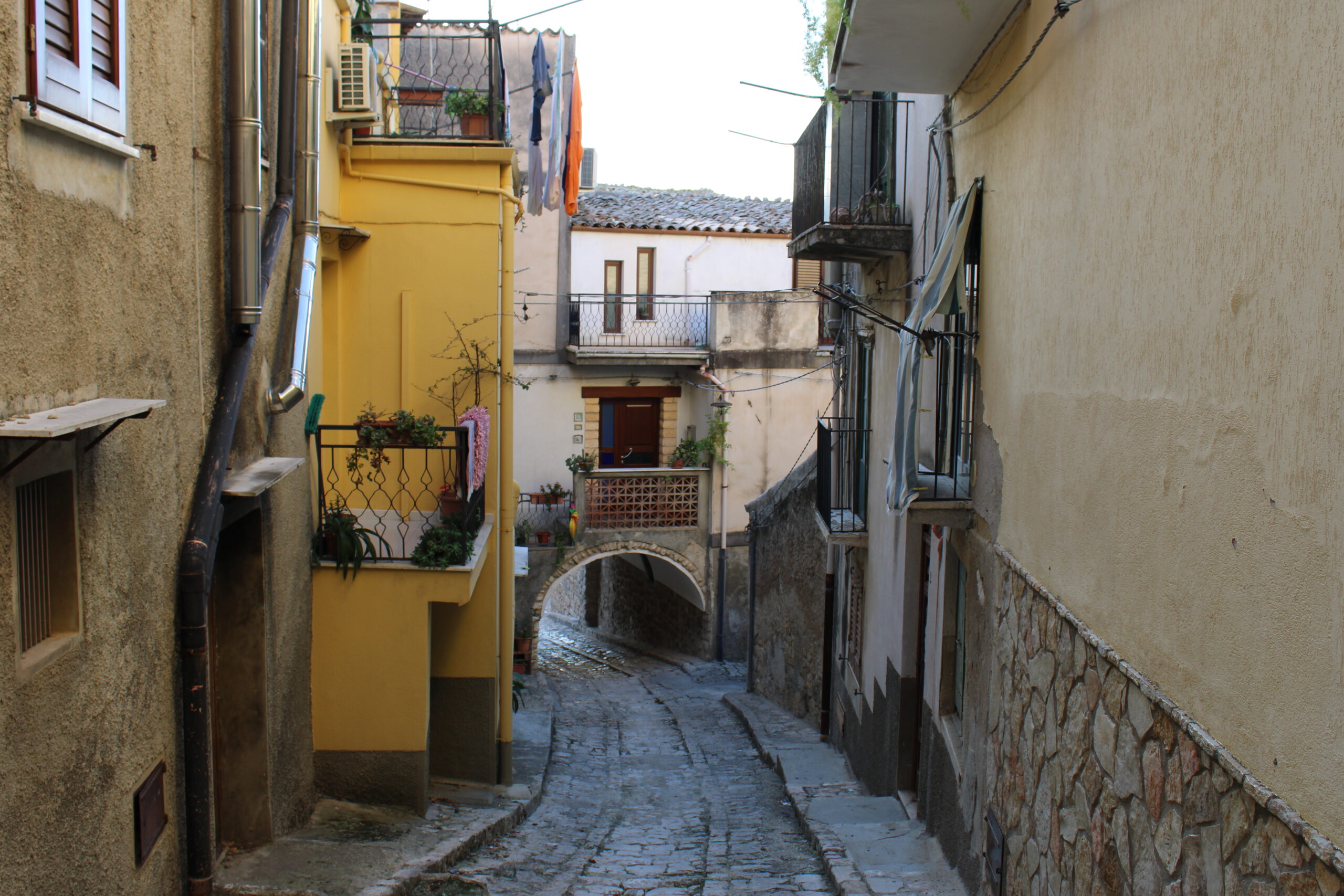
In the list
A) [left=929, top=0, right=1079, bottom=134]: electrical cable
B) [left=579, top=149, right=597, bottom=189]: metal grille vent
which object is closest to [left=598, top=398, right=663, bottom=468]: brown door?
[left=579, top=149, right=597, bottom=189]: metal grille vent

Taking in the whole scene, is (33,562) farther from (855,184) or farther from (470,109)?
(855,184)

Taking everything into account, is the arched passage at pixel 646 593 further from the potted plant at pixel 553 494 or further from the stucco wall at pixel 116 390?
the stucco wall at pixel 116 390

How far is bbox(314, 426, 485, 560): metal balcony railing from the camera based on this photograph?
7945 millimetres

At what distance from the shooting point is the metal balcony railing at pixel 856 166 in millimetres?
9438

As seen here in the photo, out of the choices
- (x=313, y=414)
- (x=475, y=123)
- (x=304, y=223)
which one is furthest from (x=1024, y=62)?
(x=475, y=123)

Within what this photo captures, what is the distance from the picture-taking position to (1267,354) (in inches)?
121

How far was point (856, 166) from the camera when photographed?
10.4 metres

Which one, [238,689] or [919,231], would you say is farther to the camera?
[919,231]

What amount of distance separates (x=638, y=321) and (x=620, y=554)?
15.9 feet

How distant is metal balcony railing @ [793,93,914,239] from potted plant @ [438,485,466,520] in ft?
13.4

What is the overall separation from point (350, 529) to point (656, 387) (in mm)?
14497

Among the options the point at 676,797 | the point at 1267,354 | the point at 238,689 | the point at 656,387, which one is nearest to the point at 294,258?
the point at 238,689

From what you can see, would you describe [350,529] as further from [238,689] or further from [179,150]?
[179,150]

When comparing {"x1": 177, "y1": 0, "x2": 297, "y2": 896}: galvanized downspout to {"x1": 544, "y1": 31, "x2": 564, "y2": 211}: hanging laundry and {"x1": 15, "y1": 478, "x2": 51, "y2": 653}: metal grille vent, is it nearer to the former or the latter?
{"x1": 15, "y1": 478, "x2": 51, "y2": 653}: metal grille vent
